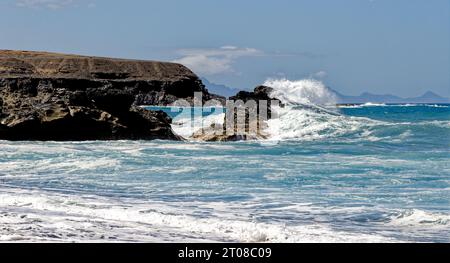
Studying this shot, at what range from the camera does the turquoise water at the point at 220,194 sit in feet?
29.2

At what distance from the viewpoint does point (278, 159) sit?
68.6ft

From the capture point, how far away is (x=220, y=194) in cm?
1294

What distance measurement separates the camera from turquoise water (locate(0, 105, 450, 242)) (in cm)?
890

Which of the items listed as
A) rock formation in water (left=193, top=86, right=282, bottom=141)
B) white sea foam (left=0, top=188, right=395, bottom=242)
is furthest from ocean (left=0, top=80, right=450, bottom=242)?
rock formation in water (left=193, top=86, right=282, bottom=141)

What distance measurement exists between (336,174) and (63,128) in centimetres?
1454

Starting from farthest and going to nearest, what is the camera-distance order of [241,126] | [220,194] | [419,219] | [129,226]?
[241,126] < [220,194] < [419,219] < [129,226]

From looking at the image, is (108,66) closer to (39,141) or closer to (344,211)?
(39,141)

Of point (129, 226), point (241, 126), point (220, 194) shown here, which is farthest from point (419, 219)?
point (241, 126)

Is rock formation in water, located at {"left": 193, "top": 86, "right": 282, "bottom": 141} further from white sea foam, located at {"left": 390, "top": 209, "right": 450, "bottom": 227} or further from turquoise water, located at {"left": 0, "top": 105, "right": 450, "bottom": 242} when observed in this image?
white sea foam, located at {"left": 390, "top": 209, "right": 450, "bottom": 227}

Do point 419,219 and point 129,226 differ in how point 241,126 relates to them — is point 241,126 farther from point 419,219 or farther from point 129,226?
point 129,226

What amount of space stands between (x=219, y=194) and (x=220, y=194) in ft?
0.06

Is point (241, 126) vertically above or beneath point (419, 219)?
above

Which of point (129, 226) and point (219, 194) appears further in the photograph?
point (219, 194)
